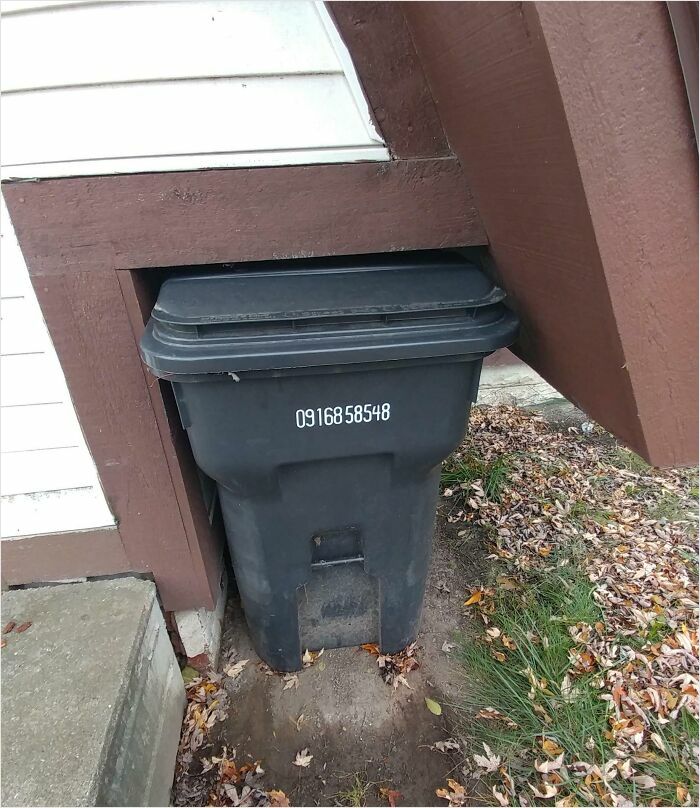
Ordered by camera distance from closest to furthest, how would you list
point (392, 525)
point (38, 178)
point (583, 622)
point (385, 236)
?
point (38, 178), point (385, 236), point (392, 525), point (583, 622)

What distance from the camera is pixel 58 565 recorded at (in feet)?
6.27

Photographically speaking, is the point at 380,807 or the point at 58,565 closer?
the point at 380,807

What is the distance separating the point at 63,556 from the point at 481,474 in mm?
2344

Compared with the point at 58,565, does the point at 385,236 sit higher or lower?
higher

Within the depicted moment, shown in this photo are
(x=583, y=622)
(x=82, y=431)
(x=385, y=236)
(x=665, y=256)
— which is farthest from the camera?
(x=583, y=622)

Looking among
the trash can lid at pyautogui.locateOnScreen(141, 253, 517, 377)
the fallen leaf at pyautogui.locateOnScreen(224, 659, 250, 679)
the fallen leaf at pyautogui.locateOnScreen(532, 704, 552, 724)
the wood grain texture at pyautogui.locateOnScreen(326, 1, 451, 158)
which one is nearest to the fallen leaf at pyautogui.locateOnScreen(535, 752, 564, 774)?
the fallen leaf at pyautogui.locateOnScreen(532, 704, 552, 724)

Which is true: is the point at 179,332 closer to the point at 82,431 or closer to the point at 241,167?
the point at 241,167

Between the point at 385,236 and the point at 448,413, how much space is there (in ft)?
1.87

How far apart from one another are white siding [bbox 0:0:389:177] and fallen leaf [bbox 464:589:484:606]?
2.03 metres

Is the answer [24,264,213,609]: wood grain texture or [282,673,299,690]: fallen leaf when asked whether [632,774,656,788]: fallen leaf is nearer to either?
[282,673,299,690]: fallen leaf

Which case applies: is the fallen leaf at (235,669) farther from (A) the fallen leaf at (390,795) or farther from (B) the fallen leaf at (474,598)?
(B) the fallen leaf at (474,598)

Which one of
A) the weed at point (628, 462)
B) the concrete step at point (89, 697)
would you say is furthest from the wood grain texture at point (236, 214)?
the weed at point (628, 462)

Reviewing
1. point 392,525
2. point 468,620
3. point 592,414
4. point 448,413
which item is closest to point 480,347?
point 448,413

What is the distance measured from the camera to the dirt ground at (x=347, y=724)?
1851 millimetres
